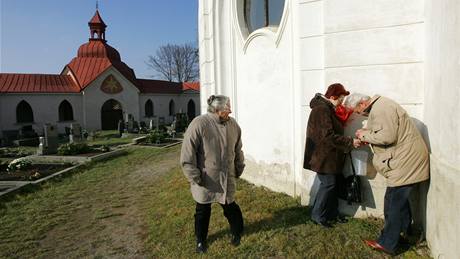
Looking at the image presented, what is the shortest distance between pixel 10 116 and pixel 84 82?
19.7 ft

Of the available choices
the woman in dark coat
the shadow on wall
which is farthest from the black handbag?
the shadow on wall

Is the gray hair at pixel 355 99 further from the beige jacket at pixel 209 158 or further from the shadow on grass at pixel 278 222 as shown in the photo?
the shadow on grass at pixel 278 222

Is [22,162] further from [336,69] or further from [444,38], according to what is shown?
[444,38]

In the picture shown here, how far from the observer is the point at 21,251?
15.3 feet

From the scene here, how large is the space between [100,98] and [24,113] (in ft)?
18.8

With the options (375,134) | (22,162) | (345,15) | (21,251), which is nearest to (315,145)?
(375,134)

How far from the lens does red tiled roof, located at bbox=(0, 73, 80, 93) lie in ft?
88.5

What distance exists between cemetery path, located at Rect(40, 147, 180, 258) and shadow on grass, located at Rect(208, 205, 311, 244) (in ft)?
3.30

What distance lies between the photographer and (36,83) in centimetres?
2816

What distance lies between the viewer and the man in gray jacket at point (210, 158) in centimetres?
374

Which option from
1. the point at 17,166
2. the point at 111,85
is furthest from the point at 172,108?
the point at 17,166

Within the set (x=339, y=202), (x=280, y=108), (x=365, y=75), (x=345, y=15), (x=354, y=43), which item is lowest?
(x=339, y=202)

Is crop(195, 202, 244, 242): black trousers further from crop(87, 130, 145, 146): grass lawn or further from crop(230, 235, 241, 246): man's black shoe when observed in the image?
crop(87, 130, 145, 146): grass lawn

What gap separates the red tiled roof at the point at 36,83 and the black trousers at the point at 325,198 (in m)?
28.3
